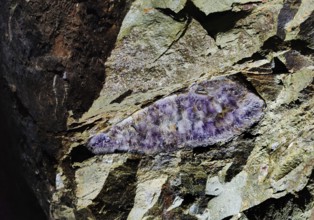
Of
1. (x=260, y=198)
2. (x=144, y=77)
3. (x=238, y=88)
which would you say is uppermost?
(x=144, y=77)

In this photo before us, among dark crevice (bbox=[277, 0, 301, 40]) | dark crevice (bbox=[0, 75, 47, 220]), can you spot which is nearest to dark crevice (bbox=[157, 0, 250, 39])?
dark crevice (bbox=[277, 0, 301, 40])

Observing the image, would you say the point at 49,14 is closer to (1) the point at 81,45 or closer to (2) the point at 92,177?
(1) the point at 81,45

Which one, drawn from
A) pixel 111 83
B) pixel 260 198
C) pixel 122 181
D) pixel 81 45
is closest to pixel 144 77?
pixel 111 83

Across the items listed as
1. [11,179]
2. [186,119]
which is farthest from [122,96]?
[11,179]

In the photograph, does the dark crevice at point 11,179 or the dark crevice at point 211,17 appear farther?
the dark crevice at point 11,179

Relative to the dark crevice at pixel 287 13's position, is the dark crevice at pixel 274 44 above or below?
below

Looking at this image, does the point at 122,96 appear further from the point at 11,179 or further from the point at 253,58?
the point at 11,179

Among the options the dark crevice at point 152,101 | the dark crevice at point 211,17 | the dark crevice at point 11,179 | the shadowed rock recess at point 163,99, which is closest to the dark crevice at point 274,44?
the shadowed rock recess at point 163,99

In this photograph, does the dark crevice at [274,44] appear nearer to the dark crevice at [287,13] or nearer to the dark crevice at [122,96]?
the dark crevice at [287,13]
